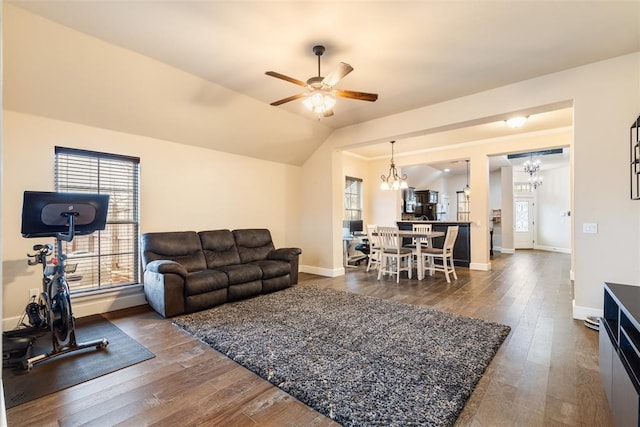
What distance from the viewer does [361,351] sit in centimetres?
262

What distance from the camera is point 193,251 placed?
14.4 feet

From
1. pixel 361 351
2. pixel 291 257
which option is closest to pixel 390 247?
pixel 291 257

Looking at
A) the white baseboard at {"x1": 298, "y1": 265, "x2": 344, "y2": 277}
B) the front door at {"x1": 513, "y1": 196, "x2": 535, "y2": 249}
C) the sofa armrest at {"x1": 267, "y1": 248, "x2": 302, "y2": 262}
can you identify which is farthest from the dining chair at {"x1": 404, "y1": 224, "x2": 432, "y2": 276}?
the front door at {"x1": 513, "y1": 196, "x2": 535, "y2": 249}

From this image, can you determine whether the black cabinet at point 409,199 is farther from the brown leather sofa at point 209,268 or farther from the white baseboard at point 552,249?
the brown leather sofa at point 209,268

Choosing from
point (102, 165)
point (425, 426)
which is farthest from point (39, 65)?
point (425, 426)

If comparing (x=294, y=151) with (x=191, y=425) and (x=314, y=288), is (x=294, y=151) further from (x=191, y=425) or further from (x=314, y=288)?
(x=191, y=425)

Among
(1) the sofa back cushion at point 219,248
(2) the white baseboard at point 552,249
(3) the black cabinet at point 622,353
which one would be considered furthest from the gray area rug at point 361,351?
(2) the white baseboard at point 552,249

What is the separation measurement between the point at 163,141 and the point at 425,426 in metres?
4.60

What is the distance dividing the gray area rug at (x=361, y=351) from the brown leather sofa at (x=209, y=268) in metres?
0.21

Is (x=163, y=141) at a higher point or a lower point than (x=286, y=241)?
higher

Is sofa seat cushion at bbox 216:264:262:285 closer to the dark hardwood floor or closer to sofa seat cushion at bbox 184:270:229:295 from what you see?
sofa seat cushion at bbox 184:270:229:295

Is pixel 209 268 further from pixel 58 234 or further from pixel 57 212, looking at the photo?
pixel 57 212

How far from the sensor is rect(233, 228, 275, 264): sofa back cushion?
4.99m

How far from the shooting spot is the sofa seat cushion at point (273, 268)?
4.49 meters
